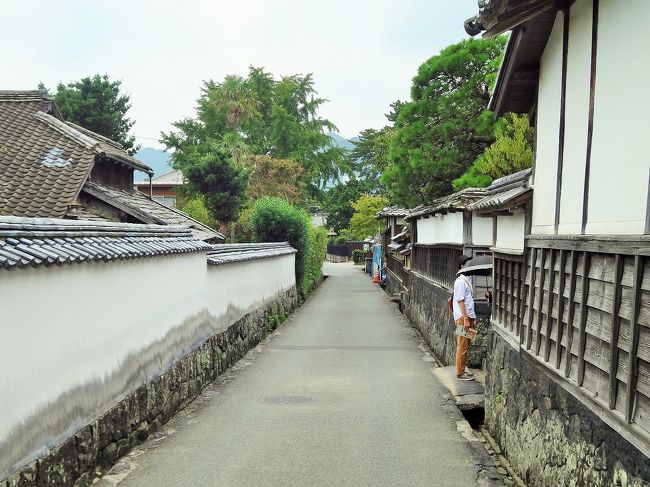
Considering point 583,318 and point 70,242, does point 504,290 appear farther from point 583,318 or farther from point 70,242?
point 70,242

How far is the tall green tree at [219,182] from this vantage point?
33.7 m

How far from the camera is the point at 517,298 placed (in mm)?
8672

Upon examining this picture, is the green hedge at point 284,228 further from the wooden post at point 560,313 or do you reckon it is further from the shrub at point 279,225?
the wooden post at point 560,313

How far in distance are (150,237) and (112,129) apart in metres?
31.1

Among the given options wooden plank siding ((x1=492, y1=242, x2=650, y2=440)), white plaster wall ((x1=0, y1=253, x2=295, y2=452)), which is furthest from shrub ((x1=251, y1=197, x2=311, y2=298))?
wooden plank siding ((x1=492, y1=242, x2=650, y2=440))

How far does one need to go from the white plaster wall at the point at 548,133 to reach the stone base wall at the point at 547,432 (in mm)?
1817

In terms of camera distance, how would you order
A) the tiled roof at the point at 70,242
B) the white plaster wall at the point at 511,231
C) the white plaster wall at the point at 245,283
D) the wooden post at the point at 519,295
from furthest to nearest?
the white plaster wall at the point at 245,283
the white plaster wall at the point at 511,231
the wooden post at the point at 519,295
the tiled roof at the point at 70,242

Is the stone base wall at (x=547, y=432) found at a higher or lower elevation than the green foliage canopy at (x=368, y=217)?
lower

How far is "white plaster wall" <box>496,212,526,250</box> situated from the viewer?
8.60 m

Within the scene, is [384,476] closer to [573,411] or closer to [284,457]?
[284,457]

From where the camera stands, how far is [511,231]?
9195 millimetres

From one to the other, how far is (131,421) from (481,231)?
9227 mm

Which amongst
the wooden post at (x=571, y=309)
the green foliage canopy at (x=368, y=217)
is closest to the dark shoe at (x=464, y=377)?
the wooden post at (x=571, y=309)

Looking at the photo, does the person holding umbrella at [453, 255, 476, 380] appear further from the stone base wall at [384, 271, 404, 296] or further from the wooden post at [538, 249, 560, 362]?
the stone base wall at [384, 271, 404, 296]
